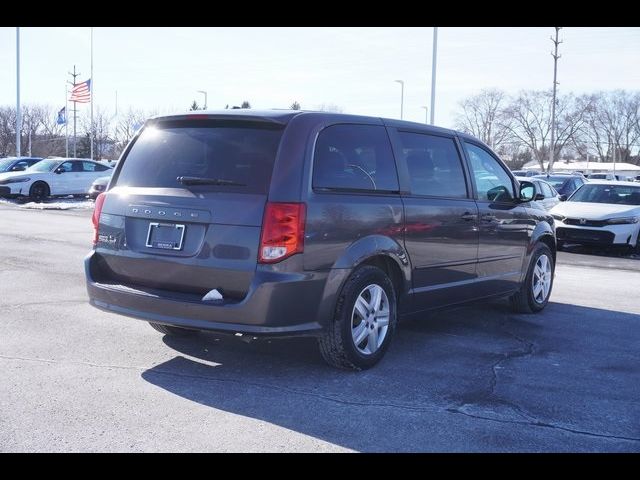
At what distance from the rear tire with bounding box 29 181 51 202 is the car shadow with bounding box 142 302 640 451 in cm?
2218

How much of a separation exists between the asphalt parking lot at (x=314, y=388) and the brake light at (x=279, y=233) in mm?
916

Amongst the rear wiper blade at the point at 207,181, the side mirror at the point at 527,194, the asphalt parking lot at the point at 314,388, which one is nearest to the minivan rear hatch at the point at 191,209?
the rear wiper blade at the point at 207,181

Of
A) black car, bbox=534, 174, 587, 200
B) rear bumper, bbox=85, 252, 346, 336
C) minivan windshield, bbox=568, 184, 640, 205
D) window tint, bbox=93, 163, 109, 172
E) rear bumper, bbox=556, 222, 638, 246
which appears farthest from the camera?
window tint, bbox=93, 163, 109, 172

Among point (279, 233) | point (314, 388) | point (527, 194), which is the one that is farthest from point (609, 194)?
point (279, 233)

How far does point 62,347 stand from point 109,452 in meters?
2.26

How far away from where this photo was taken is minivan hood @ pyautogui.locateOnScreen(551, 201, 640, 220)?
14945 millimetres

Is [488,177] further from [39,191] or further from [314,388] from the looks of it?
[39,191]

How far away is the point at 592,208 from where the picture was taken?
1539cm

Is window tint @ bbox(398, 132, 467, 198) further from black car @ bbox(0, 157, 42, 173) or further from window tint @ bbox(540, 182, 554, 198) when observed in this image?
black car @ bbox(0, 157, 42, 173)

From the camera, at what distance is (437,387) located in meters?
4.98

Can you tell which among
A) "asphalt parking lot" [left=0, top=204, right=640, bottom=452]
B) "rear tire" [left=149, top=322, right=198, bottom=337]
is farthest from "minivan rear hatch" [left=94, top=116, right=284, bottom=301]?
"rear tire" [left=149, top=322, right=198, bottom=337]

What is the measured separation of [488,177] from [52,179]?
2287 centimetres

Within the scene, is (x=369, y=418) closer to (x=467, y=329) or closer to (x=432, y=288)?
(x=432, y=288)

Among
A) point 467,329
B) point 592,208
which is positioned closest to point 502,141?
point 592,208
